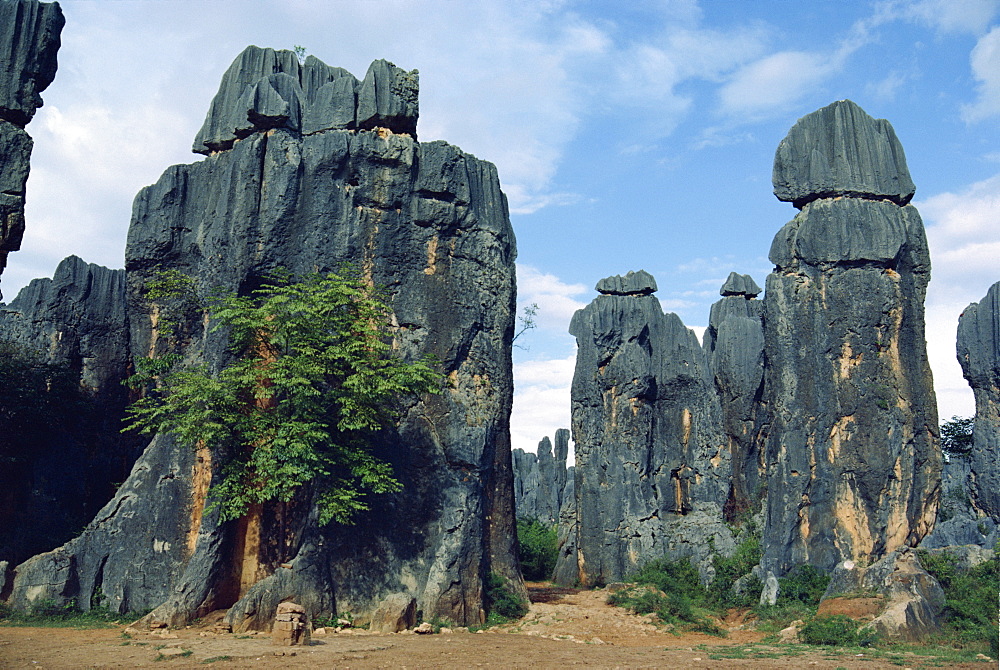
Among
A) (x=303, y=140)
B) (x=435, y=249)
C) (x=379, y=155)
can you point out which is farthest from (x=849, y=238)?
(x=303, y=140)

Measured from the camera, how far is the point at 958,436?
3089 cm

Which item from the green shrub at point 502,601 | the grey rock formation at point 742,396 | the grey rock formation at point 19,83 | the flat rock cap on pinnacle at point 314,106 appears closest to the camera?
the grey rock formation at point 19,83

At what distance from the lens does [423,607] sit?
17.6m

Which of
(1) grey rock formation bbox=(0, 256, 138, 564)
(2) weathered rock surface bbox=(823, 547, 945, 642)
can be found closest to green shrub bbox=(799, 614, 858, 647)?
(2) weathered rock surface bbox=(823, 547, 945, 642)

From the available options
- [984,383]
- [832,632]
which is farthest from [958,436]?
[832,632]

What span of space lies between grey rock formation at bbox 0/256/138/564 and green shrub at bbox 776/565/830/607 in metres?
16.6

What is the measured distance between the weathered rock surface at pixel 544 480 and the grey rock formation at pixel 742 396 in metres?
27.7

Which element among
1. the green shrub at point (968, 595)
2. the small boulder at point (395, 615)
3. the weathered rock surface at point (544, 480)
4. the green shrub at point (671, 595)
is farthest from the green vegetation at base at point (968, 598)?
the weathered rock surface at point (544, 480)

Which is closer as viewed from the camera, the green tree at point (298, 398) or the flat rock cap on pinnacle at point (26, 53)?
the flat rock cap on pinnacle at point (26, 53)

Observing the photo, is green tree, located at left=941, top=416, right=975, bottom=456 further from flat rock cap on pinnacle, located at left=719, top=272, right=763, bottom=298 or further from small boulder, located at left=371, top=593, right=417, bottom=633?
small boulder, located at left=371, top=593, right=417, bottom=633

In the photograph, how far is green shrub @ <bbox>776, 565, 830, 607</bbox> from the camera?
67.0 feet

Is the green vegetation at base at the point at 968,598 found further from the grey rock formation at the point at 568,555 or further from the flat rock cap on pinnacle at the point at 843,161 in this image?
the grey rock formation at the point at 568,555

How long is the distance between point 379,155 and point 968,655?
15.1m

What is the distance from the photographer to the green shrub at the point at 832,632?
16.4m
